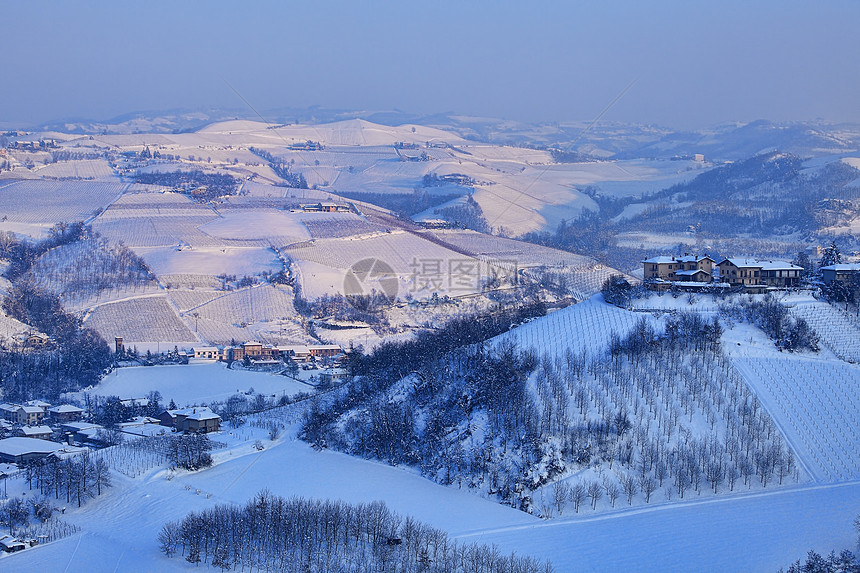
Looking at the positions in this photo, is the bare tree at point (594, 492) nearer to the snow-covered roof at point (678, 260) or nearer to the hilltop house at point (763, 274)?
the hilltop house at point (763, 274)

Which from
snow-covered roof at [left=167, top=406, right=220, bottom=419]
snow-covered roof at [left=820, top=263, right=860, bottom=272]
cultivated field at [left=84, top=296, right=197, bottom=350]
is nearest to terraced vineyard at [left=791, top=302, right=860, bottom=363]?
snow-covered roof at [left=820, top=263, right=860, bottom=272]

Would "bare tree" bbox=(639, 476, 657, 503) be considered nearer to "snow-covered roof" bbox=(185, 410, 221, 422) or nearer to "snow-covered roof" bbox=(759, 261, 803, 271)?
"snow-covered roof" bbox=(759, 261, 803, 271)

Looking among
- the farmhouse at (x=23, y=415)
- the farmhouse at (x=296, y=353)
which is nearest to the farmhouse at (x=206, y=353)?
the farmhouse at (x=296, y=353)

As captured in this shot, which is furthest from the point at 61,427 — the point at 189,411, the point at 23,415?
the point at 189,411

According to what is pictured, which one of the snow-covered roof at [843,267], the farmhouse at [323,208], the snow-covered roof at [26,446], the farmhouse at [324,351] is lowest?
the snow-covered roof at [26,446]

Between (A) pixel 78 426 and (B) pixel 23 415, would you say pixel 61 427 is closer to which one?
(A) pixel 78 426

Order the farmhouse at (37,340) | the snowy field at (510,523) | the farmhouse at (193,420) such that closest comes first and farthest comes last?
the snowy field at (510,523) < the farmhouse at (193,420) < the farmhouse at (37,340)

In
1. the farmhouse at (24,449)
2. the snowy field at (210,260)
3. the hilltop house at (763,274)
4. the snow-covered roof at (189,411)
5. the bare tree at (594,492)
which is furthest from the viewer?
the snowy field at (210,260)

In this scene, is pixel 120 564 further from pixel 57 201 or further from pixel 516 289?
pixel 57 201
